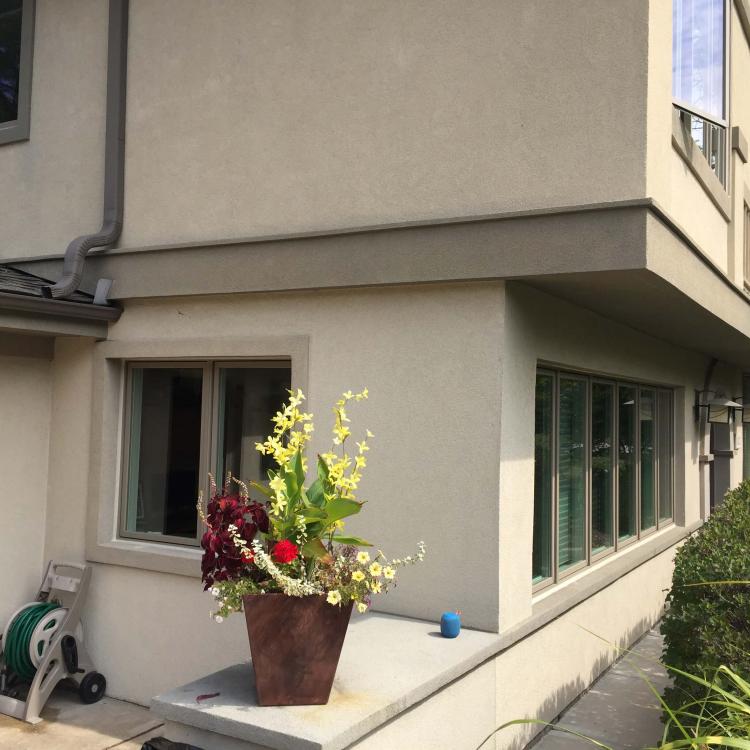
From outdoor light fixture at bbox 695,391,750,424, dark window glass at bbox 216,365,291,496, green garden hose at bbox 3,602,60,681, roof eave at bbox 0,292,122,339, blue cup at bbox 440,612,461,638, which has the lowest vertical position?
green garden hose at bbox 3,602,60,681

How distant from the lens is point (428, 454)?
5383 millimetres

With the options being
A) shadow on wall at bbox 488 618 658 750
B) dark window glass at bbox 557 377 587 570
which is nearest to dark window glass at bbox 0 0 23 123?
dark window glass at bbox 557 377 587 570

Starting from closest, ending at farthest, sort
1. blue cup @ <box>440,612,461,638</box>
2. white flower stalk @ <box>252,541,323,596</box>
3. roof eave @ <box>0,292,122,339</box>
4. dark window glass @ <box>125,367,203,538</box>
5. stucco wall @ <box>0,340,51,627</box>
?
white flower stalk @ <box>252,541,323,596</box>, blue cup @ <box>440,612,461,638</box>, roof eave @ <box>0,292,122,339</box>, dark window glass @ <box>125,367,203,538</box>, stucco wall @ <box>0,340,51,627</box>

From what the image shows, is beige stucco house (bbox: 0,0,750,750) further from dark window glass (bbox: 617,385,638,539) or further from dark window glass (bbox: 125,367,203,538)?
dark window glass (bbox: 617,385,638,539)

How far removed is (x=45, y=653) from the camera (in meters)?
6.05

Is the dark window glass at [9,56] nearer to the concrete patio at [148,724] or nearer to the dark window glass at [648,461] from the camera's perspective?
the concrete patio at [148,724]

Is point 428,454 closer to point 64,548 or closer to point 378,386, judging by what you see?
point 378,386

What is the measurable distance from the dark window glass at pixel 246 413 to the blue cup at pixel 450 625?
74.4 inches

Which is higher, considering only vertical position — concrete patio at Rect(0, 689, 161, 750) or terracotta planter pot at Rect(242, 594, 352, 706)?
terracotta planter pot at Rect(242, 594, 352, 706)

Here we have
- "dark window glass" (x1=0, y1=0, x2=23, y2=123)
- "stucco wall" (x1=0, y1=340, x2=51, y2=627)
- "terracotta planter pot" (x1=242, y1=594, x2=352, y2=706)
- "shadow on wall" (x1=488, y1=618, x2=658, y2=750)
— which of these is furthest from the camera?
"dark window glass" (x1=0, y1=0, x2=23, y2=123)

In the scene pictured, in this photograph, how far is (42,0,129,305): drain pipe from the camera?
6646 mm

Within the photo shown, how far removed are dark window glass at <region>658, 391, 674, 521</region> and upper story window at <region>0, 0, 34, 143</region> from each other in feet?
24.9

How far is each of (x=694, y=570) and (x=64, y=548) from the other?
495 cm

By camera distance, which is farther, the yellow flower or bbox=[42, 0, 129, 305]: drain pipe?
bbox=[42, 0, 129, 305]: drain pipe
